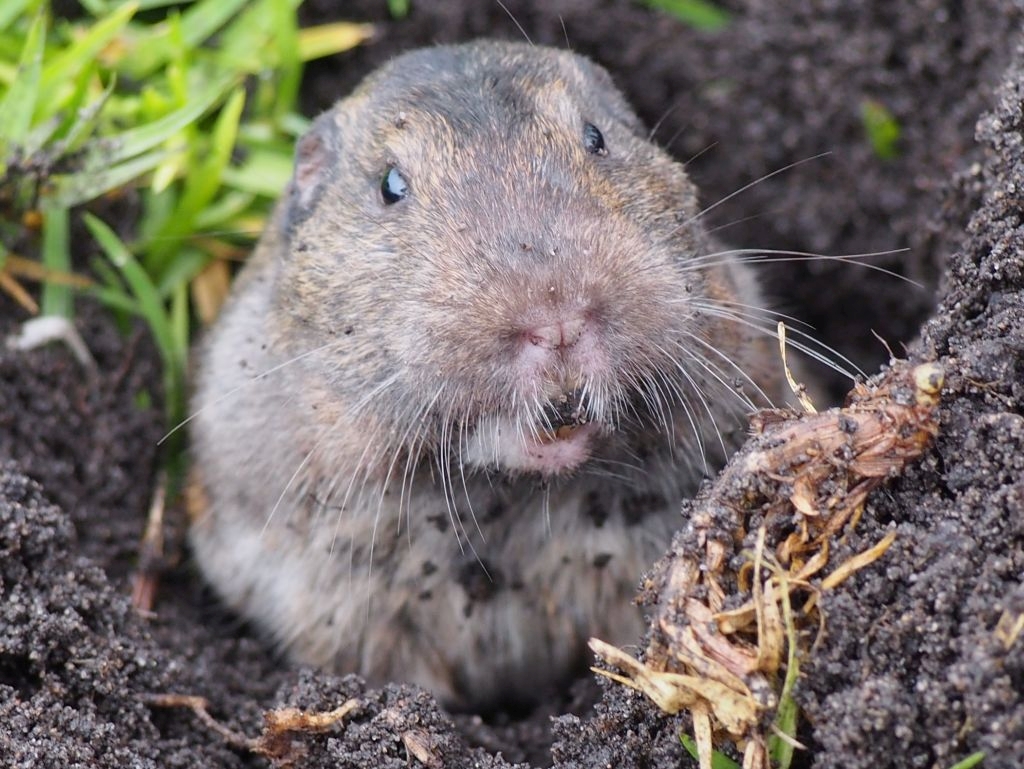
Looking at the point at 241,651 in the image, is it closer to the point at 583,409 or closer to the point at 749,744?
the point at 583,409

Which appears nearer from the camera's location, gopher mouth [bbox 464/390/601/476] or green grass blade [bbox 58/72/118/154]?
gopher mouth [bbox 464/390/601/476]

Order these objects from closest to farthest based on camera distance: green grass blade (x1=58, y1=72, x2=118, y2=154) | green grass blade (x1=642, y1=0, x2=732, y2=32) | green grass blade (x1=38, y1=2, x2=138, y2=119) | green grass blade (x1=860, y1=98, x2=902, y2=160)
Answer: green grass blade (x1=58, y1=72, x2=118, y2=154) < green grass blade (x1=38, y1=2, x2=138, y2=119) < green grass blade (x1=860, y1=98, x2=902, y2=160) < green grass blade (x1=642, y1=0, x2=732, y2=32)

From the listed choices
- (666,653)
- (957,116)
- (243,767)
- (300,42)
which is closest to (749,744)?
(666,653)

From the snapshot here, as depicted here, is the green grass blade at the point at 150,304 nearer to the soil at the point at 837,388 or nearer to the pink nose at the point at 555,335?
the soil at the point at 837,388

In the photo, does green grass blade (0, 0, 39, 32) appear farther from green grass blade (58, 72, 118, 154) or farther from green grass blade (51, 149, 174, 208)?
green grass blade (51, 149, 174, 208)

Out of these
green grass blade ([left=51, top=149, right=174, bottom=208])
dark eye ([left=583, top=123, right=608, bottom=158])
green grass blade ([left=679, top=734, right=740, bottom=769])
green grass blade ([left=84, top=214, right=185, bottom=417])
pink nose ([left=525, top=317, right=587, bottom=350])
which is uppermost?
dark eye ([left=583, top=123, right=608, bottom=158])

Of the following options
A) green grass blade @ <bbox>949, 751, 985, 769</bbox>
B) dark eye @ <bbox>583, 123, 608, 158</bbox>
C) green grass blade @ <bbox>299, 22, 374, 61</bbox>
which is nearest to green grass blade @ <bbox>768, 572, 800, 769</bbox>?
green grass blade @ <bbox>949, 751, 985, 769</bbox>

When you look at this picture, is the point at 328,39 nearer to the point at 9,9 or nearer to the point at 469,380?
the point at 9,9
